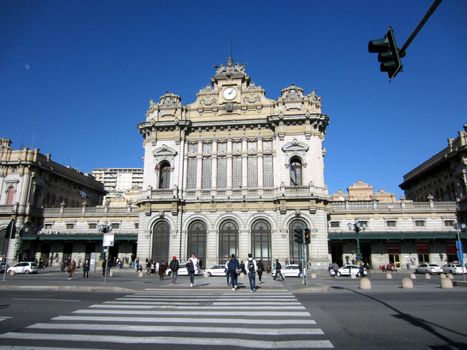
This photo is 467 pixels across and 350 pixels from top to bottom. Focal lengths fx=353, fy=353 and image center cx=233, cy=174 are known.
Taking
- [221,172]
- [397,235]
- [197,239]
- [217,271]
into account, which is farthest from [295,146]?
[397,235]

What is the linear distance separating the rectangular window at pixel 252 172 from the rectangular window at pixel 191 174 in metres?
6.71

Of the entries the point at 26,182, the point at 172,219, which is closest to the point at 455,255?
the point at 172,219

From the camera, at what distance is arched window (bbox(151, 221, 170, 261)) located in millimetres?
41219

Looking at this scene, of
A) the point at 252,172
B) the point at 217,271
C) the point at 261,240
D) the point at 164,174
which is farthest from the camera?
the point at 164,174

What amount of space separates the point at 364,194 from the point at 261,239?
160ft

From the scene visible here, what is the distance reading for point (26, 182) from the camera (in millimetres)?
53312

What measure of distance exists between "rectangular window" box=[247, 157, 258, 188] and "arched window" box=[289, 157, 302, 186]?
413 centimetres

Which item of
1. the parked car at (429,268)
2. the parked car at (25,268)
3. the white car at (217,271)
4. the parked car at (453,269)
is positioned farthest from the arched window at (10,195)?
the parked car at (453,269)

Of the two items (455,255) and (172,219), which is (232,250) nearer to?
(172,219)

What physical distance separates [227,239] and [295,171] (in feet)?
37.3

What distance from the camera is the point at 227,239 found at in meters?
40.8

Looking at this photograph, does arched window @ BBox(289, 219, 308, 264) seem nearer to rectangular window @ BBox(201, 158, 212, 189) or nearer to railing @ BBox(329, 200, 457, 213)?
railing @ BBox(329, 200, 457, 213)

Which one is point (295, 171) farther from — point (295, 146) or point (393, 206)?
point (393, 206)

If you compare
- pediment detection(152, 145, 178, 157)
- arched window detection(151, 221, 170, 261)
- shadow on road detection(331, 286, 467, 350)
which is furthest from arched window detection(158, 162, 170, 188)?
shadow on road detection(331, 286, 467, 350)
